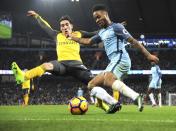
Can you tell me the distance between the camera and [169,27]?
4238 cm

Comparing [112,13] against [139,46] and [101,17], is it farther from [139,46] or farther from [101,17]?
[139,46]

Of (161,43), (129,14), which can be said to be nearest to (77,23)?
(129,14)

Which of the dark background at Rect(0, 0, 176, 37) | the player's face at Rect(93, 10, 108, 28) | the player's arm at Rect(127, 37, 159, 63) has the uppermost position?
the dark background at Rect(0, 0, 176, 37)

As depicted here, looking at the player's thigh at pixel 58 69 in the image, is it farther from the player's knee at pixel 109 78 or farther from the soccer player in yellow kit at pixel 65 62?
the player's knee at pixel 109 78

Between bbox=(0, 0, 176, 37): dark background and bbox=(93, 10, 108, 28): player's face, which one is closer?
bbox=(93, 10, 108, 28): player's face

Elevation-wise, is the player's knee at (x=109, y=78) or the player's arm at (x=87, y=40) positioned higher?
the player's arm at (x=87, y=40)

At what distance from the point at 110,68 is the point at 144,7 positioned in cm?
3215

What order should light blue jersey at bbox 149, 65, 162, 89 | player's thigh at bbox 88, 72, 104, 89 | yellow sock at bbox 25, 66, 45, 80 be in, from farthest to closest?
1. light blue jersey at bbox 149, 65, 162, 89
2. yellow sock at bbox 25, 66, 45, 80
3. player's thigh at bbox 88, 72, 104, 89

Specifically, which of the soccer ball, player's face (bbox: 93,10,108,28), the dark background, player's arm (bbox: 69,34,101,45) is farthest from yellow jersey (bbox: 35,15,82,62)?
the dark background

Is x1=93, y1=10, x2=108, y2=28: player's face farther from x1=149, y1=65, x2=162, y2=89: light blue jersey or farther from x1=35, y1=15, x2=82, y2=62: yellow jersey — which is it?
x1=149, y1=65, x2=162, y2=89: light blue jersey

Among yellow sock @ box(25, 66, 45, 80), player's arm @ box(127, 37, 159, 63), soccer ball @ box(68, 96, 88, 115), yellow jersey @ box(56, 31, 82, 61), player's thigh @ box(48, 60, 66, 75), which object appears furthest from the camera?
yellow jersey @ box(56, 31, 82, 61)

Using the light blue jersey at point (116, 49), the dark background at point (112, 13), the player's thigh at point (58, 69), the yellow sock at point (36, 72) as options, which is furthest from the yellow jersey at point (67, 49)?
the dark background at point (112, 13)

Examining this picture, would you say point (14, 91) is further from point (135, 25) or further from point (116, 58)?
point (116, 58)

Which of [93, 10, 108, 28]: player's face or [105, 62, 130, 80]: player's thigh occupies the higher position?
[93, 10, 108, 28]: player's face
